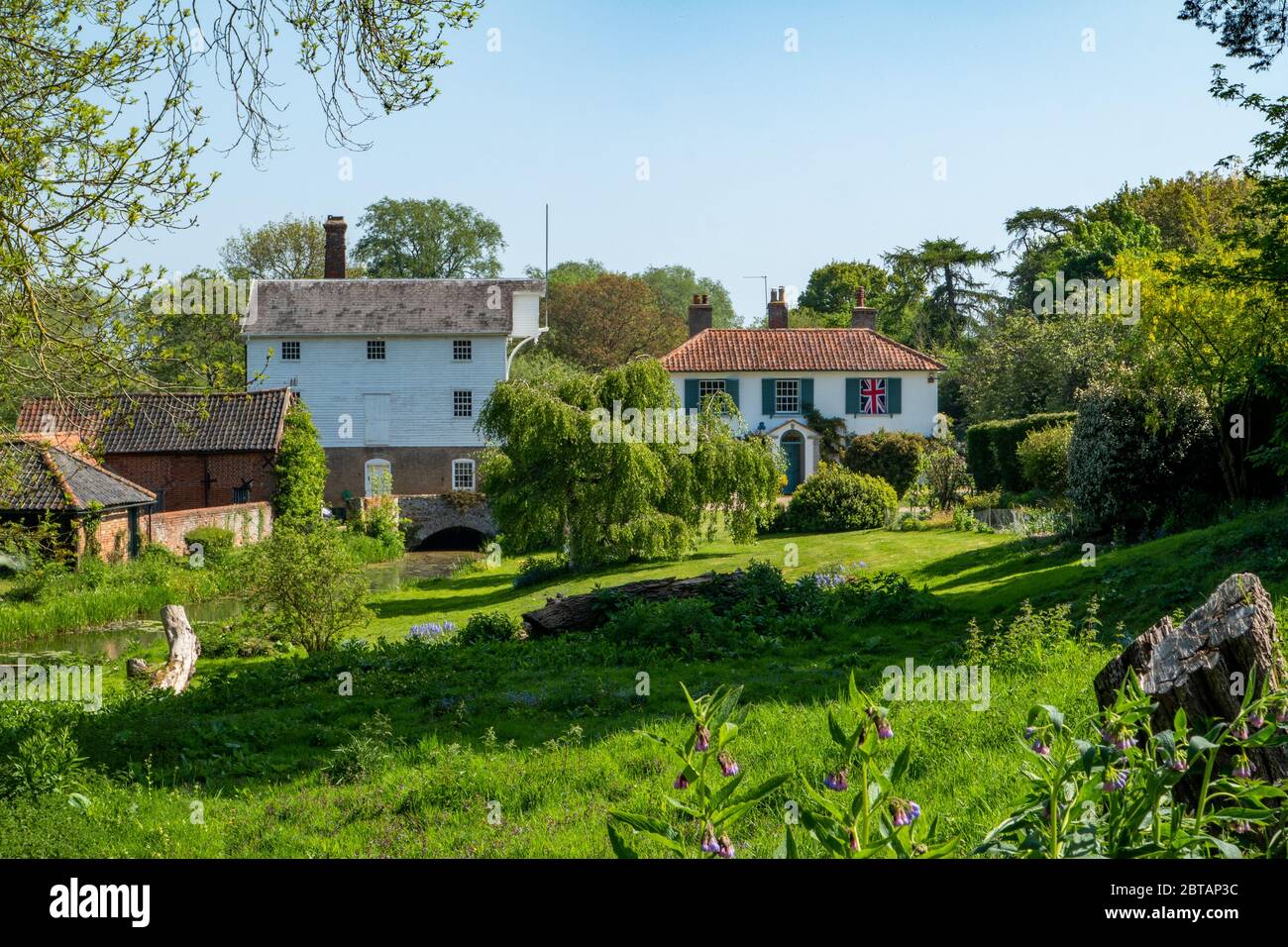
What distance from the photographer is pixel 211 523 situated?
33.4 meters

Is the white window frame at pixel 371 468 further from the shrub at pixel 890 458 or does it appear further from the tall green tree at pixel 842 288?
the tall green tree at pixel 842 288

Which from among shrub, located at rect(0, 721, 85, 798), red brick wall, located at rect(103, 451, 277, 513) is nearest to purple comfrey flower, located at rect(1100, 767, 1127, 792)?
shrub, located at rect(0, 721, 85, 798)

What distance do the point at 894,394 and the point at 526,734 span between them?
37313mm

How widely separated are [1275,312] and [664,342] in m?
48.8

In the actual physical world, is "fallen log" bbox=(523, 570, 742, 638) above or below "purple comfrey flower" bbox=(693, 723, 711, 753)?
below

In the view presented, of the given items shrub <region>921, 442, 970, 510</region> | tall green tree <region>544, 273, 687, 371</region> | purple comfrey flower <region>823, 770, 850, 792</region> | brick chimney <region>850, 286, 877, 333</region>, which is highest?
tall green tree <region>544, 273, 687, 371</region>

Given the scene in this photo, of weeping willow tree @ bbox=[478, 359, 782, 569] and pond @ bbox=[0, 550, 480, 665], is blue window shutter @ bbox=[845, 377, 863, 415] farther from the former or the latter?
pond @ bbox=[0, 550, 480, 665]

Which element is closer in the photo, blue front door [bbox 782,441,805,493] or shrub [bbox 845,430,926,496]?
shrub [bbox 845,430,926,496]

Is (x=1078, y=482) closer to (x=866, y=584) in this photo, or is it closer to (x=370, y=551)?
(x=866, y=584)

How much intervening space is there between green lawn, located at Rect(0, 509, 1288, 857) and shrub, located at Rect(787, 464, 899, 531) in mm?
13829

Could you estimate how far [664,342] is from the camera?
65.1 meters

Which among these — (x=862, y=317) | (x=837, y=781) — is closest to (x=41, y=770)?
(x=837, y=781)

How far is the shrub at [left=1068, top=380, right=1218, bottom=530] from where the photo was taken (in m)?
17.9

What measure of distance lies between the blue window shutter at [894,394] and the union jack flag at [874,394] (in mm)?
192
